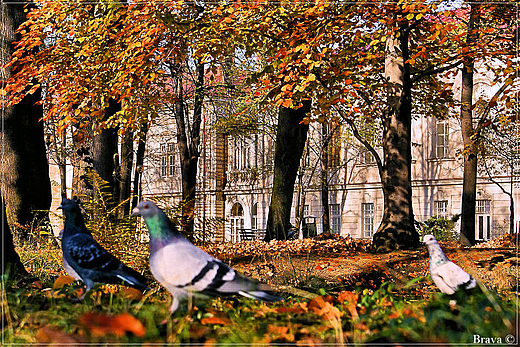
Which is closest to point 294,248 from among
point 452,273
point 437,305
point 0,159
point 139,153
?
point 0,159

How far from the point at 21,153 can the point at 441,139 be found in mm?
26219

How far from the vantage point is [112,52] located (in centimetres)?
1019

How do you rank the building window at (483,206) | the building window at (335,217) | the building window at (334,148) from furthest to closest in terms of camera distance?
the building window at (335,217) → the building window at (334,148) → the building window at (483,206)

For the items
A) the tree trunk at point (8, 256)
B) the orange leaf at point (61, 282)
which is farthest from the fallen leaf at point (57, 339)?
the tree trunk at point (8, 256)

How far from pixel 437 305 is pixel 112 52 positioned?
8100mm

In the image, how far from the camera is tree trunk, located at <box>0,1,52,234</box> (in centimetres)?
1152

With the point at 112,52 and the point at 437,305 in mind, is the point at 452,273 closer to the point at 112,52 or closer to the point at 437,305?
the point at 437,305

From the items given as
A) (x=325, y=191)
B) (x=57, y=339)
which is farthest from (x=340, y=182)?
(x=57, y=339)

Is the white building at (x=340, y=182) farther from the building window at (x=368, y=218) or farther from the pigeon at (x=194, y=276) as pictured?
the pigeon at (x=194, y=276)

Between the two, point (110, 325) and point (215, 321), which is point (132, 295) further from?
point (110, 325)

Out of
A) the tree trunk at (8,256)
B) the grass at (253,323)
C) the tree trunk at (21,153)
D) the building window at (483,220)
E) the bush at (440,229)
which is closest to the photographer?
the grass at (253,323)

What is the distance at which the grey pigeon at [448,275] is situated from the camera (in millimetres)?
4637

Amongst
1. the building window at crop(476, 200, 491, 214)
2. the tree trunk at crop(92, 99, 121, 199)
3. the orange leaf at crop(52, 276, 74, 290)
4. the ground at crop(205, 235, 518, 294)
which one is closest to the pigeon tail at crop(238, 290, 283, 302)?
the orange leaf at crop(52, 276, 74, 290)

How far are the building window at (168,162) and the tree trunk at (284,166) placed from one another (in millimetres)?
30598
